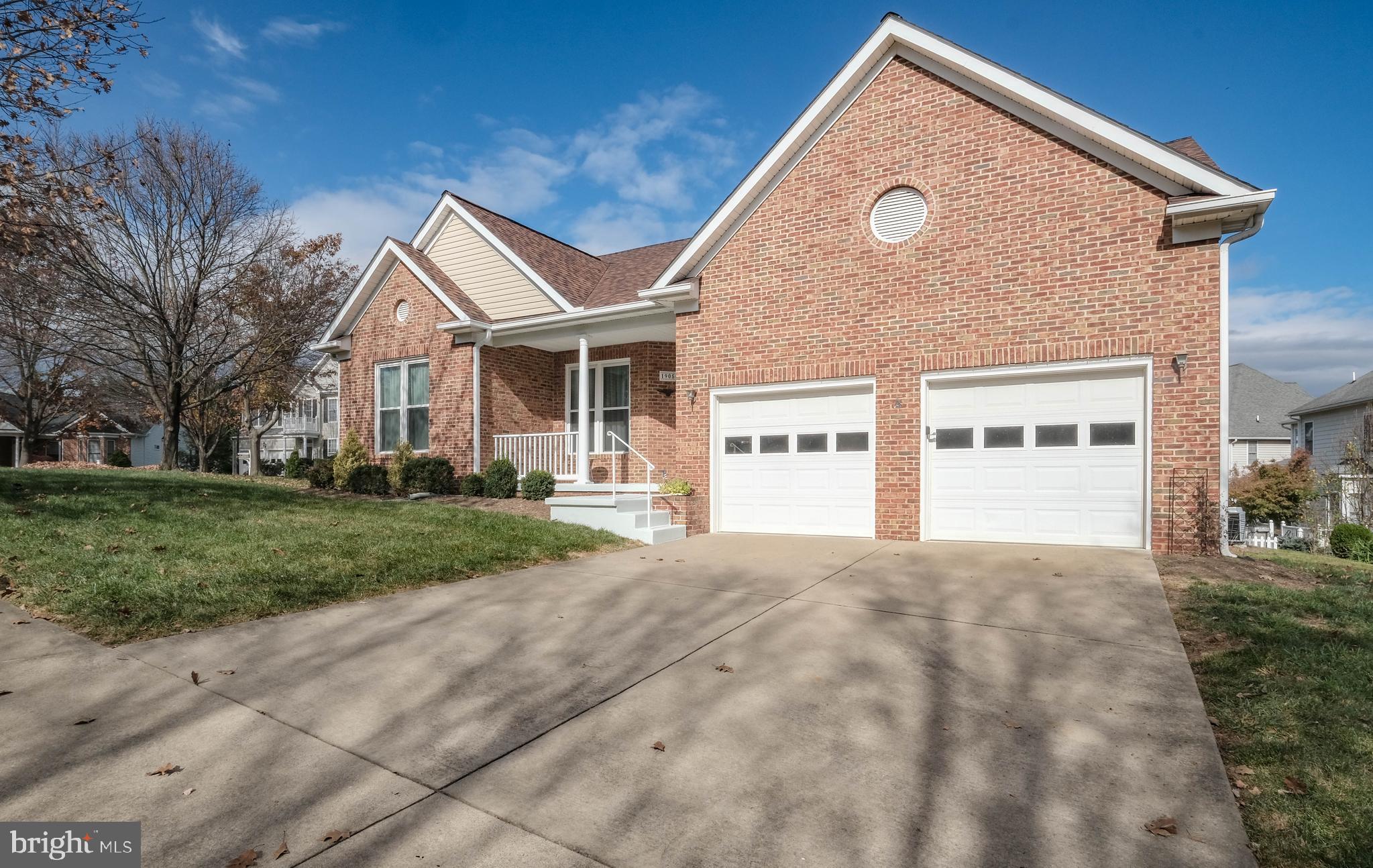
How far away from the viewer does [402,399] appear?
51.4ft

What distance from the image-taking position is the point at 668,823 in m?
2.74

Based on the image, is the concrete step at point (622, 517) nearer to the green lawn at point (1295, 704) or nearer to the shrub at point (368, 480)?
the shrub at point (368, 480)

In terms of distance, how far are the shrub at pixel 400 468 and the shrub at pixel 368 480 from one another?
12 cm

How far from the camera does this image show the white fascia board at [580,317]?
12.5m

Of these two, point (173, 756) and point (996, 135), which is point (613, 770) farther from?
point (996, 135)

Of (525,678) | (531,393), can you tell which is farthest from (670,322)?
(525,678)

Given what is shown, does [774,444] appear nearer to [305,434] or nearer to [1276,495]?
[1276,495]

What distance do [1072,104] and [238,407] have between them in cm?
3823

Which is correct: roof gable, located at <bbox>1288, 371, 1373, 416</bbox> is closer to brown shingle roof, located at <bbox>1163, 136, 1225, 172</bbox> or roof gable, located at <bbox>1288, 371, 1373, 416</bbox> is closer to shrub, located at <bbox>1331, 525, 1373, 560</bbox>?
shrub, located at <bbox>1331, 525, 1373, 560</bbox>

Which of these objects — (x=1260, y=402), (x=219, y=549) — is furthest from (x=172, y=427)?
(x=1260, y=402)

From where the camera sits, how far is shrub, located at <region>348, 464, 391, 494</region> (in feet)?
48.5

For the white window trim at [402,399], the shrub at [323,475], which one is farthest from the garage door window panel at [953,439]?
the shrub at [323,475]

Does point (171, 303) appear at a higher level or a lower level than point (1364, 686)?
higher

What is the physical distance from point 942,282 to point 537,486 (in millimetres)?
7866
